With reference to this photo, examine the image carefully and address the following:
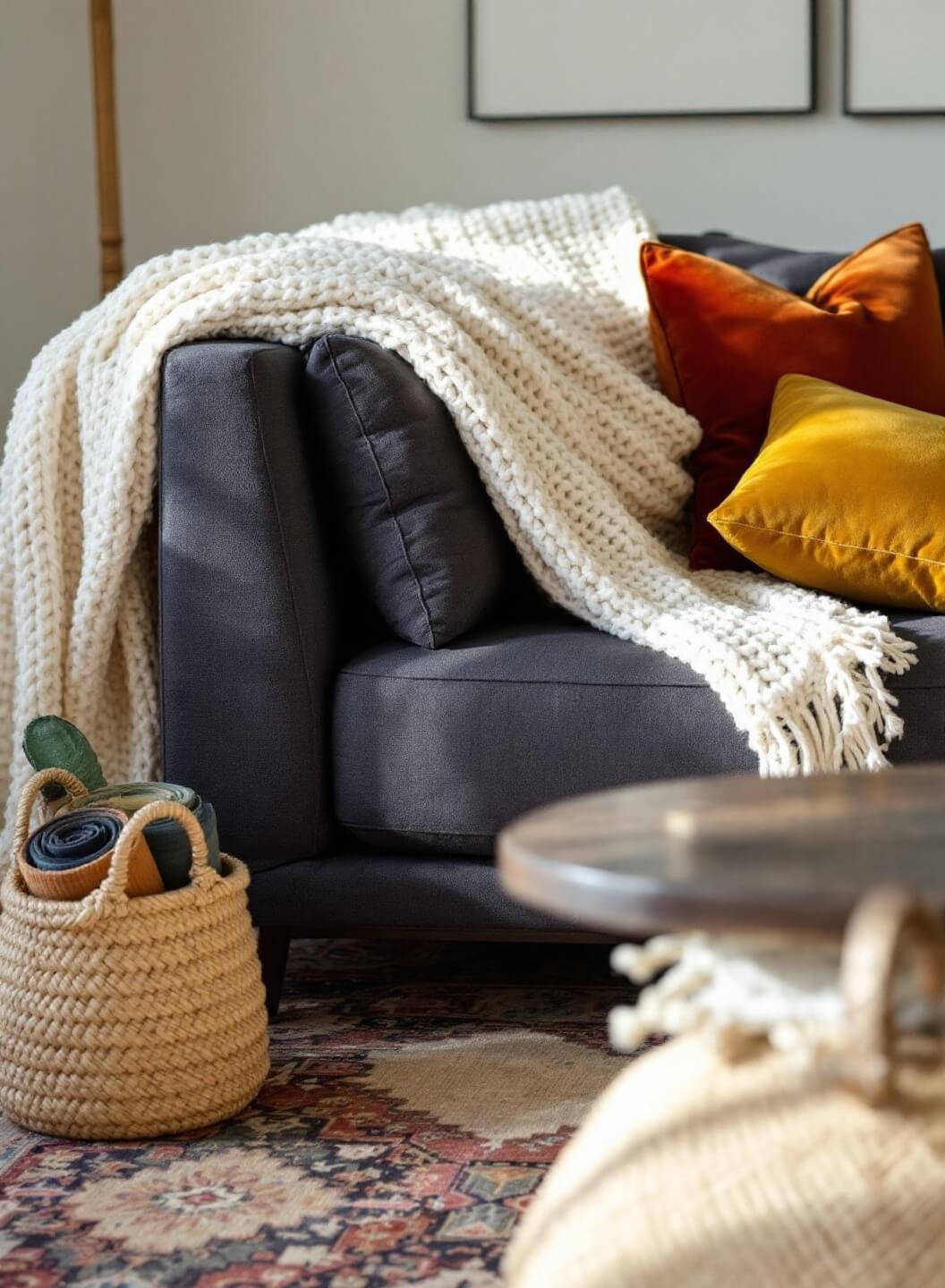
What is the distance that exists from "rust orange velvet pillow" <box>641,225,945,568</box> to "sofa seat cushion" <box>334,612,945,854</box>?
443mm

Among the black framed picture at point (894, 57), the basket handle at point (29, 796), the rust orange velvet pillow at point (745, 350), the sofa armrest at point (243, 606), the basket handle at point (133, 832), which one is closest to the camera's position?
the basket handle at point (133, 832)

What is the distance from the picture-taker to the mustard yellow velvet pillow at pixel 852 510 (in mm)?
1708

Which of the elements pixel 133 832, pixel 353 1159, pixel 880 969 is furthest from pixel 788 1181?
pixel 133 832

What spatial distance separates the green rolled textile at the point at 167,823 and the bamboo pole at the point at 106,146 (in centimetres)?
119

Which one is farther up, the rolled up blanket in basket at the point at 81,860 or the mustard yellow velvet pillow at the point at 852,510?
the mustard yellow velvet pillow at the point at 852,510

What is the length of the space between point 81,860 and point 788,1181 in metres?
0.85

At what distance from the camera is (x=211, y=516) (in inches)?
64.9

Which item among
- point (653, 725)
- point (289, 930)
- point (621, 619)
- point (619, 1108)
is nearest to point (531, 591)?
point (621, 619)

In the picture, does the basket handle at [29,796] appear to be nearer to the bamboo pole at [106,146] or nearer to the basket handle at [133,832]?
the basket handle at [133,832]

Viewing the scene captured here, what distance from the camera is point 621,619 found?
1.69m

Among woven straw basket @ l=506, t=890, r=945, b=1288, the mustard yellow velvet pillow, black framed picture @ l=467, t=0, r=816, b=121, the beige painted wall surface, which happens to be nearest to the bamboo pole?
the beige painted wall surface

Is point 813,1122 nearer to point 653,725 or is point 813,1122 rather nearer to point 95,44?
point 653,725

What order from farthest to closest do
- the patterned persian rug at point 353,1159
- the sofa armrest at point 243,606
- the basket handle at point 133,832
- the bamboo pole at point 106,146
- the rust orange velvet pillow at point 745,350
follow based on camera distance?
the bamboo pole at point 106,146, the rust orange velvet pillow at point 745,350, the sofa armrest at point 243,606, the basket handle at point 133,832, the patterned persian rug at point 353,1159

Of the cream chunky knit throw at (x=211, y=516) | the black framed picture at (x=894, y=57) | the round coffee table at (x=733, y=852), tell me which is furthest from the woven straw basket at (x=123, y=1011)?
the black framed picture at (x=894, y=57)
